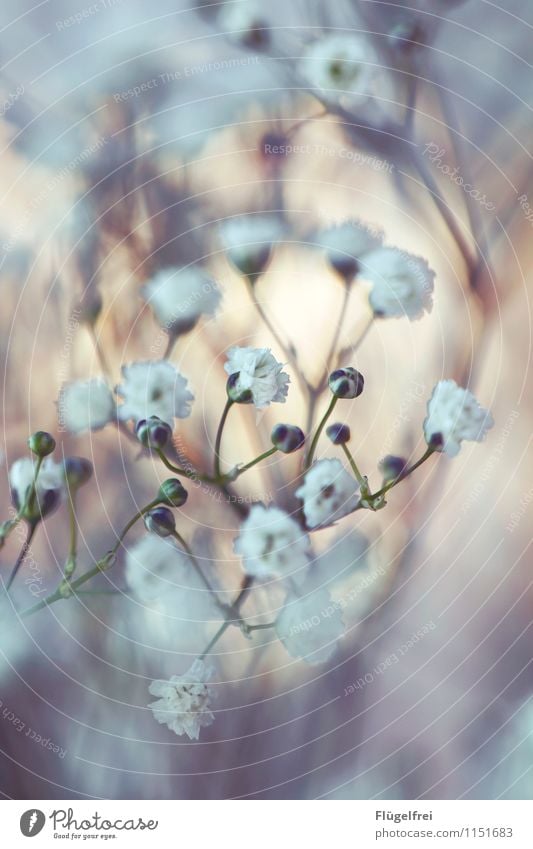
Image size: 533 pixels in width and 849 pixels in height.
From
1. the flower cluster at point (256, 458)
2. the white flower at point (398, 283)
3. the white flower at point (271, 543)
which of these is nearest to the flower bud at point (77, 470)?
the flower cluster at point (256, 458)

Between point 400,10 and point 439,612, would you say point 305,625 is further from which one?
point 400,10

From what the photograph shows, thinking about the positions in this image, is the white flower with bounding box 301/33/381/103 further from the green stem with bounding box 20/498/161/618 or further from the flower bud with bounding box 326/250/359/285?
the green stem with bounding box 20/498/161/618

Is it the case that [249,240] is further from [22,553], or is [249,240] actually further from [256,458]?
[22,553]

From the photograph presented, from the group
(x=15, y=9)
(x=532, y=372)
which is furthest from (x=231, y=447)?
(x=15, y=9)

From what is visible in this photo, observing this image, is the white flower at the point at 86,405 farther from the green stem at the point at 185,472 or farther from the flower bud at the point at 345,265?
the flower bud at the point at 345,265

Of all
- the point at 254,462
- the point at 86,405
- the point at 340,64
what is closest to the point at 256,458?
the point at 254,462
